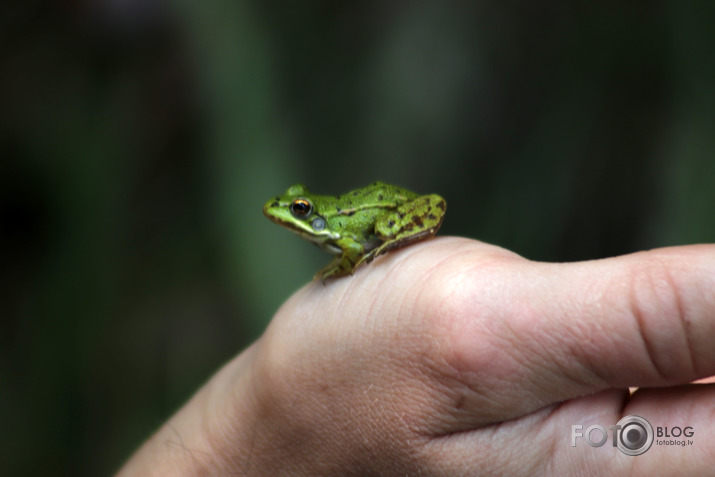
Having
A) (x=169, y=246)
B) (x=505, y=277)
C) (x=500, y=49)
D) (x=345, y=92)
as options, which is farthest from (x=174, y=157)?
(x=505, y=277)

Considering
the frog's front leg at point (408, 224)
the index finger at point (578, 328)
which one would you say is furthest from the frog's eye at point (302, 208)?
the index finger at point (578, 328)

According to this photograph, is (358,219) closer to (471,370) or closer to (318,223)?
(318,223)

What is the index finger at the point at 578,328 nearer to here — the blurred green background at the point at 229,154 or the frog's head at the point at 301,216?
the frog's head at the point at 301,216

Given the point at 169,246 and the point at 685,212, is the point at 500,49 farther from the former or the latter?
the point at 169,246

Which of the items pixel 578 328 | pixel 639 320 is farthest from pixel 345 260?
pixel 639 320

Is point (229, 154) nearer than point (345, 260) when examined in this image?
No

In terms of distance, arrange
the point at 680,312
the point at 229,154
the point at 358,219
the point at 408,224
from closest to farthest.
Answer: the point at 680,312, the point at 408,224, the point at 358,219, the point at 229,154
